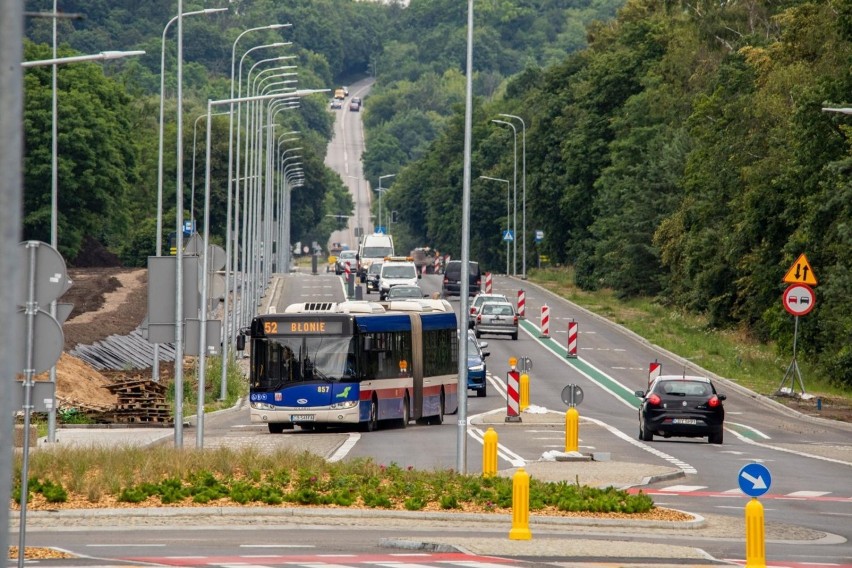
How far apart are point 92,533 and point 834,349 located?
34.6 metres

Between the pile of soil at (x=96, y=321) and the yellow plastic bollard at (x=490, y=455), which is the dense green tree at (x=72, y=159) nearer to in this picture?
the pile of soil at (x=96, y=321)

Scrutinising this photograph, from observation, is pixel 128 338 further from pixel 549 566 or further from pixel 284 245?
pixel 284 245

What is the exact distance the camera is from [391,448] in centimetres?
3266

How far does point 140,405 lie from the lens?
40688mm

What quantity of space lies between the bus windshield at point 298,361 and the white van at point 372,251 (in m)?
71.8

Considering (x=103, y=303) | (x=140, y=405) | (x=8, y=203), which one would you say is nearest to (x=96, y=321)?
(x=103, y=303)

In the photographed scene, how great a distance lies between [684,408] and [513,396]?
5361 millimetres

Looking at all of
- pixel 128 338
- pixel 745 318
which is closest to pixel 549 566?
pixel 128 338

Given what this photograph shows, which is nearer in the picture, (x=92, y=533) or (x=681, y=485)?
(x=92, y=533)

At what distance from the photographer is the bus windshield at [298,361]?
3688 cm

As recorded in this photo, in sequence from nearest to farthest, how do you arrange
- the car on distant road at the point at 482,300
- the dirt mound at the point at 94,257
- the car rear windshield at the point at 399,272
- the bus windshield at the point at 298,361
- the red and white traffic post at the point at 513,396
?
the bus windshield at the point at 298,361, the red and white traffic post at the point at 513,396, the car on distant road at the point at 482,300, the car rear windshield at the point at 399,272, the dirt mound at the point at 94,257

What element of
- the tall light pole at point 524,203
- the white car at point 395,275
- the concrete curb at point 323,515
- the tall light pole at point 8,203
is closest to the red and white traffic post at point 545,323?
the white car at point 395,275

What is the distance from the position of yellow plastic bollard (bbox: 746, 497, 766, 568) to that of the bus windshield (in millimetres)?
21456

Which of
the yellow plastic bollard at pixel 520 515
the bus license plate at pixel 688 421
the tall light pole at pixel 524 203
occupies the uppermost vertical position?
the tall light pole at pixel 524 203
